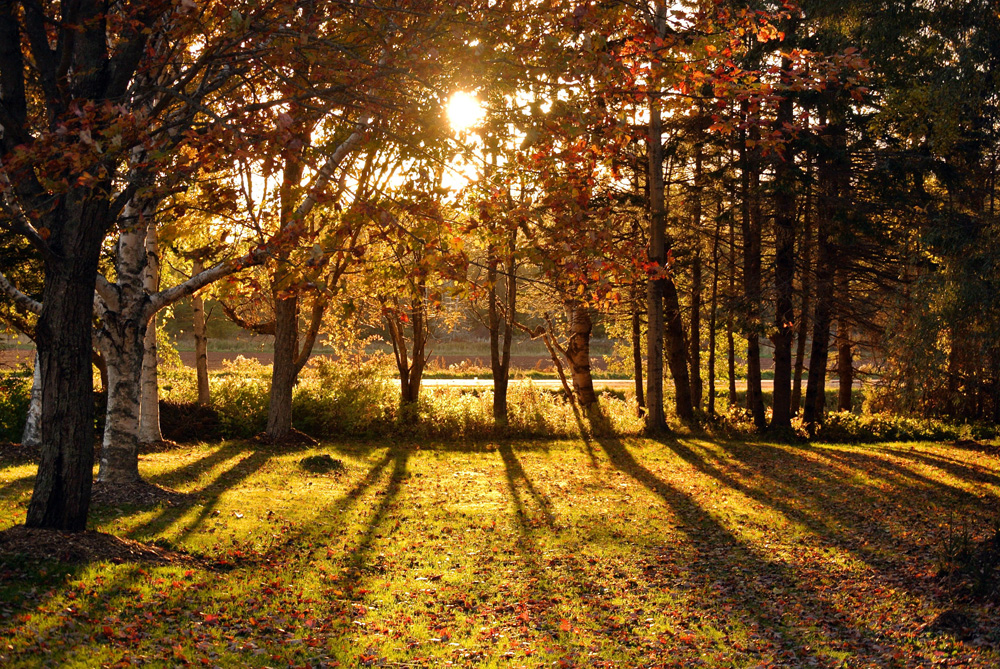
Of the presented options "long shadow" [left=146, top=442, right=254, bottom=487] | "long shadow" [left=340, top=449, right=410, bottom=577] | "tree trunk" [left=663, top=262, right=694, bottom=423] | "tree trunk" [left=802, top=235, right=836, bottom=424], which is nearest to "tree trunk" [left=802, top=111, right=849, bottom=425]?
"tree trunk" [left=802, top=235, right=836, bottom=424]

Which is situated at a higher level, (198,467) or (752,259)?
(752,259)

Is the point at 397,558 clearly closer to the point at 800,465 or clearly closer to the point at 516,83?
the point at 516,83

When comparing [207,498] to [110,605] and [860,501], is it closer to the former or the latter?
[110,605]

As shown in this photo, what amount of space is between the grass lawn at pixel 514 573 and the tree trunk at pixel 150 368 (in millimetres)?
953

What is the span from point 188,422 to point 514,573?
11919mm

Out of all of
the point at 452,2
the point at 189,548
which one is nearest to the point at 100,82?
the point at 452,2

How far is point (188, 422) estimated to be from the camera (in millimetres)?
18281

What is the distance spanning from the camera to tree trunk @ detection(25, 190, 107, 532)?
7.61 meters

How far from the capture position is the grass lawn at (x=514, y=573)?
638cm

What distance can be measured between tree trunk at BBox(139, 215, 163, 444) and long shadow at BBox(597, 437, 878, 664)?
10018 millimetres

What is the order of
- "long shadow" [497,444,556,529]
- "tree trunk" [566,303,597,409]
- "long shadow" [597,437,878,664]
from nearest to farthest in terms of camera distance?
"long shadow" [597,437,878,664] < "long shadow" [497,444,556,529] < "tree trunk" [566,303,597,409]

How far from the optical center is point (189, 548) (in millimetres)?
8695

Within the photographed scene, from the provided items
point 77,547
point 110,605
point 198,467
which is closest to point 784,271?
point 198,467

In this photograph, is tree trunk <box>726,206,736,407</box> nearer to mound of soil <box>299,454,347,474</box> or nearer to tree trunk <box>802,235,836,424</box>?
tree trunk <box>802,235,836,424</box>
